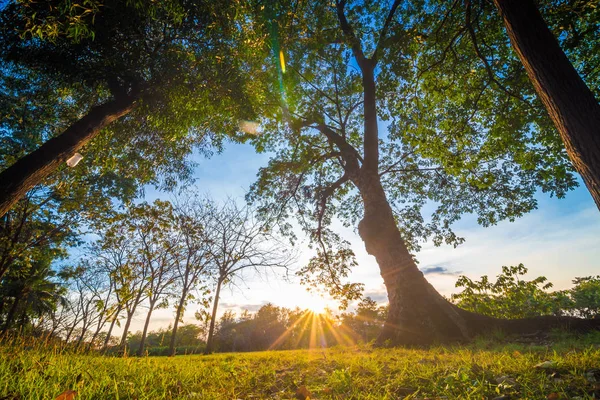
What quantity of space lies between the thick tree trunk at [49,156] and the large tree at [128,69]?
0.05 feet

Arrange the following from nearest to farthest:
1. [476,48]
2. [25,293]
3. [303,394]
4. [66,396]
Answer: [66,396]
[303,394]
[476,48]
[25,293]

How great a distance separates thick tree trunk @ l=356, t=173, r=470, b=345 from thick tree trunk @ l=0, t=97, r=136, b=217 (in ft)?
26.3

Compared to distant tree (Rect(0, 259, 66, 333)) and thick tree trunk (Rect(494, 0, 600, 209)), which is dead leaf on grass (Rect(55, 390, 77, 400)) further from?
distant tree (Rect(0, 259, 66, 333))

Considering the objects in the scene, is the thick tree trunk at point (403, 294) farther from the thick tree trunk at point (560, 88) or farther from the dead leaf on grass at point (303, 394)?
the thick tree trunk at point (560, 88)

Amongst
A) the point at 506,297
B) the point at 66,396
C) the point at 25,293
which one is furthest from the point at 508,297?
the point at 25,293

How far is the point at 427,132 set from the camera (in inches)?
283

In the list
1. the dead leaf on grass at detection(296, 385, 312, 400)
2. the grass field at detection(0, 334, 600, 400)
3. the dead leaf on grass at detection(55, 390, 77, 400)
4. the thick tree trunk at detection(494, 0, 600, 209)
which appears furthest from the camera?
the thick tree trunk at detection(494, 0, 600, 209)

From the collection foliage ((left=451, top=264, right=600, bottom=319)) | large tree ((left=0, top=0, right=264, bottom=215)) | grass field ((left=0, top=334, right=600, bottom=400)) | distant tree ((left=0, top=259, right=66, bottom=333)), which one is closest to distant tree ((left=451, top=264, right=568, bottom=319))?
foliage ((left=451, top=264, right=600, bottom=319))

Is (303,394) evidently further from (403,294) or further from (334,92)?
(334,92)

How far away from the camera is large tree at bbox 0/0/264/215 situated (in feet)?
16.4

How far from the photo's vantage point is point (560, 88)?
9.48 feet

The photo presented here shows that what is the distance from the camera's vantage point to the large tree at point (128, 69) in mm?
5004

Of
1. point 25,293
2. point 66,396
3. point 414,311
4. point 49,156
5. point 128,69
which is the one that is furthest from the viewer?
point 25,293

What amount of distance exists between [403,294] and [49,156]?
9.21 metres
